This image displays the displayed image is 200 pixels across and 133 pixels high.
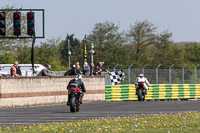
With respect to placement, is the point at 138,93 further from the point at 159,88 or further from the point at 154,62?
the point at 154,62

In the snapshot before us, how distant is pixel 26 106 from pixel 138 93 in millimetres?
7147

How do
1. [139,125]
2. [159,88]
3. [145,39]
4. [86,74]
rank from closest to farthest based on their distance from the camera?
[139,125] → [86,74] → [159,88] → [145,39]

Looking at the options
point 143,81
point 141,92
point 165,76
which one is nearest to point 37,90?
point 141,92

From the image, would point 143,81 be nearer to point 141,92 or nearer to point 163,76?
point 141,92

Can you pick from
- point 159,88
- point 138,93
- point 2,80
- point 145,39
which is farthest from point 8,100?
point 145,39

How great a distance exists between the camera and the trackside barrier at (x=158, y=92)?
29.4m

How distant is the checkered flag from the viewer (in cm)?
3181

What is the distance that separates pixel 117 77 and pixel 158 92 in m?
2.29

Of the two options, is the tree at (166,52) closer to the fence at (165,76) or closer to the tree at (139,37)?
the tree at (139,37)

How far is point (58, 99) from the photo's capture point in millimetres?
26281

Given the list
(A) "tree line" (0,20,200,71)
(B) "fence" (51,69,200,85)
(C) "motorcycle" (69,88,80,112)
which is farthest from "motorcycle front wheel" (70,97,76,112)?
(A) "tree line" (0,20,200,71)

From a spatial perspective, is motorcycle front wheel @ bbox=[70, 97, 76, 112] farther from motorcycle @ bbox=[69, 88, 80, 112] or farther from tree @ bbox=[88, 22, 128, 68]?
tree @ bbox=[88, 22, 128, 68]

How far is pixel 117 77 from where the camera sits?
31.9 meters

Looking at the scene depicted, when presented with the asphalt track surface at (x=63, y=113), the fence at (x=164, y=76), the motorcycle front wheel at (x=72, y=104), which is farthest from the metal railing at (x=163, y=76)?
the motorcycle front wheel at (x=72, y=104)
